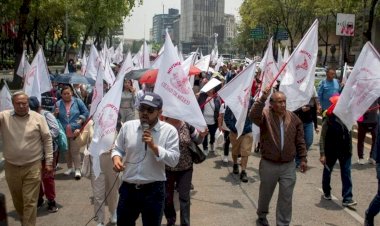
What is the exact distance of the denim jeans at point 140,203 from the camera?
4.16 meters

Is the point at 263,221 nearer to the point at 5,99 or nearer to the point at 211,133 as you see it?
the point at 5,99

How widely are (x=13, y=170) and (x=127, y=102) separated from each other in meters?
4.48

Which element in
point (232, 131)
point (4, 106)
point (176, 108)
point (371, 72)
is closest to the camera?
point (176, 108)

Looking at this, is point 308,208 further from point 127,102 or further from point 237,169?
point 127,102

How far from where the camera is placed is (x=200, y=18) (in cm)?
12619

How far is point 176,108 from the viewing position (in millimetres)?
5625

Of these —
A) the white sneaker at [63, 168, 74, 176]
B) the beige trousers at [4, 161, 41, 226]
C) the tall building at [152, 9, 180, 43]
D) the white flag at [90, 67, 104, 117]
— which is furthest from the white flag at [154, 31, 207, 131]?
the tall building at [152, 9, 180, 43]

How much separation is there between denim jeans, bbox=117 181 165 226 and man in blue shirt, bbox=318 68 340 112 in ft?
21.7

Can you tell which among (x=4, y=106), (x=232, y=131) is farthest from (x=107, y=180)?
(x=232, y=131)

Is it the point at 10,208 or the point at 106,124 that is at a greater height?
the point at 106,124

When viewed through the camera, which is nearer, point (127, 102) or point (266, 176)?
point (266, 176)

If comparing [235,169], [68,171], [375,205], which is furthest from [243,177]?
[68,171]

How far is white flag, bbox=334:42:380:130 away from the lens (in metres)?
6.36

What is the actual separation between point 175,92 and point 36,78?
2.98m
